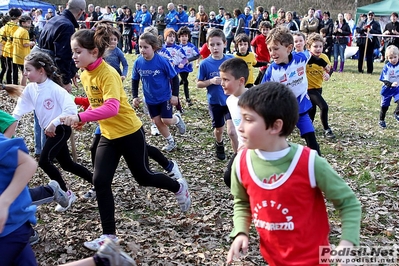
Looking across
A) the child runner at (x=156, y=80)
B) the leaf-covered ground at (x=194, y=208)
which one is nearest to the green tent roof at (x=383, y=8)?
the leaf-covered ground at (x=194, y=208)

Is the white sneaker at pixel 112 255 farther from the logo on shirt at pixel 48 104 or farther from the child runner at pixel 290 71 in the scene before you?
the child runner at pixel 290 71

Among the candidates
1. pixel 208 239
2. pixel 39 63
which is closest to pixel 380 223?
pixel 208 239

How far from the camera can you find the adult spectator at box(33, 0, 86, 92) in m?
6.69

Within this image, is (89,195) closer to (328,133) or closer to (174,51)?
(328,133)

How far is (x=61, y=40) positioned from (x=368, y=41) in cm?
1408

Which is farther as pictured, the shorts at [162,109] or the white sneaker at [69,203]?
the shorts at [162,109]

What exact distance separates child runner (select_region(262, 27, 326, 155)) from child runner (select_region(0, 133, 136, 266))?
3.41 m

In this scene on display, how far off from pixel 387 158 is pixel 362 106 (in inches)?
166

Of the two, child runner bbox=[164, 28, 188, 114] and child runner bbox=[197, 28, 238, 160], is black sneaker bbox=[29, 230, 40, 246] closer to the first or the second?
child runner bbox=[197, 28, 238, 160]

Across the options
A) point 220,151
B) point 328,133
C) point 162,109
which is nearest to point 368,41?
point 328,133

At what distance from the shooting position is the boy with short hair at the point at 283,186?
2.25m

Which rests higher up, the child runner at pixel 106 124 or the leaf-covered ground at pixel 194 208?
the child runner at pixel 106 124

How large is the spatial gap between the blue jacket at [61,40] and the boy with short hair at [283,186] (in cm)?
497

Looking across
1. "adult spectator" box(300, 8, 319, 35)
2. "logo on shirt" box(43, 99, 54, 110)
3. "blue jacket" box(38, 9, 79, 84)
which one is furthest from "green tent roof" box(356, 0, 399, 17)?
"logo on shirt" box(43, 99, 54, 110)
